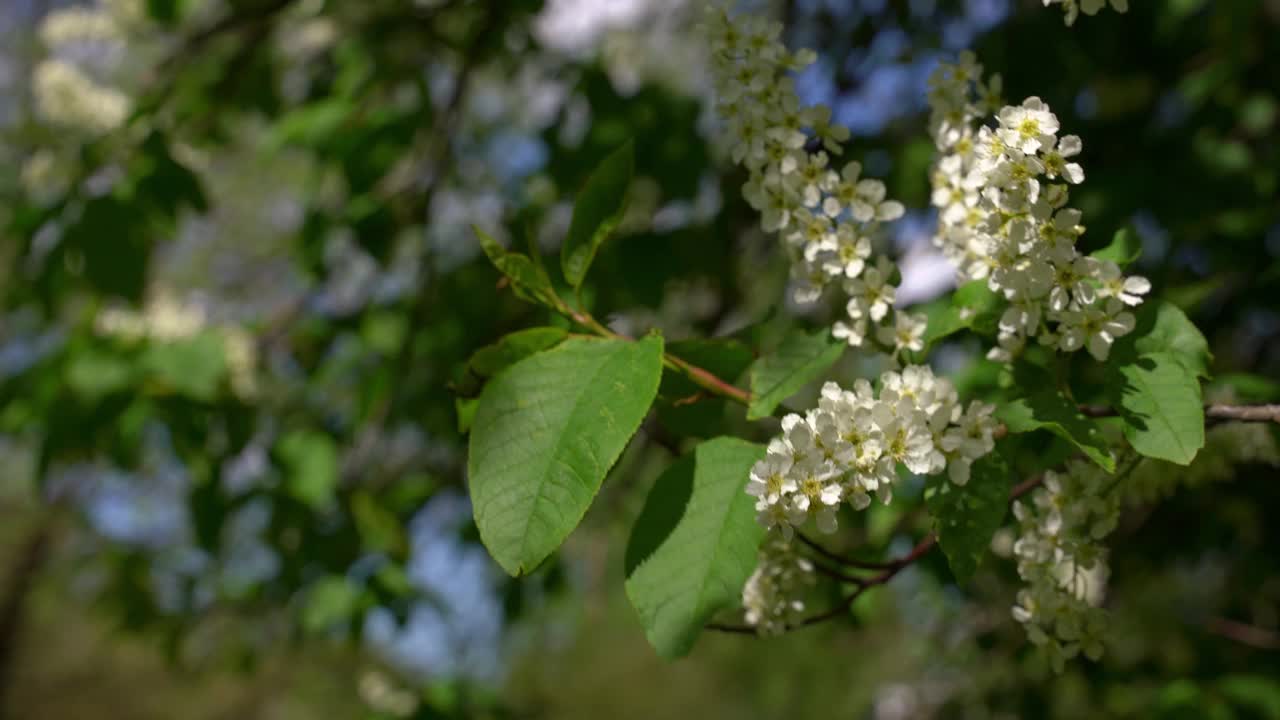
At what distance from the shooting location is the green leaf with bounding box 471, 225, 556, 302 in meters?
1.22

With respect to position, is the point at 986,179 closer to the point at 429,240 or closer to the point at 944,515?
the point at 944,515

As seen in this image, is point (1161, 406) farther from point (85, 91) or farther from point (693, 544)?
point (85, 91)

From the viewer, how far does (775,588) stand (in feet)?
4.22

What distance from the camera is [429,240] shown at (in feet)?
10.7

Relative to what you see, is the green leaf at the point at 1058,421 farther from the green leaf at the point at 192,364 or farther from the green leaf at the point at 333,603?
the green leaf at the point at 192,364

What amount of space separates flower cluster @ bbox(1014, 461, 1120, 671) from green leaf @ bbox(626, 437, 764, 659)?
356 mm

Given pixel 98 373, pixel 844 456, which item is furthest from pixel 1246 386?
pixel 98 373

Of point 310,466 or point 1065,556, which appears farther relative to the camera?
point 310,466

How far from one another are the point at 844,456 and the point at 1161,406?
1.16 feet

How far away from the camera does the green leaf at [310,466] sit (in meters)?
2.56

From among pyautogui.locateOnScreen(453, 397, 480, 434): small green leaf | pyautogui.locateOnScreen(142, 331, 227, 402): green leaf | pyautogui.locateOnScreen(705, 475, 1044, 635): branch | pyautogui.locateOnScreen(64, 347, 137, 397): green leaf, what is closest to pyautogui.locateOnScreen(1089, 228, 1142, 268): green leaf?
pyautogui.locateOnScreen(705, 475, 1044, 635): branch

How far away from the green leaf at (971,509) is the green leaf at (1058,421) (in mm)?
51

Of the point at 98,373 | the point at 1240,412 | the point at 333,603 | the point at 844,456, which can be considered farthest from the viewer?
the point at 98,373

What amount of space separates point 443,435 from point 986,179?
8.49 feet
